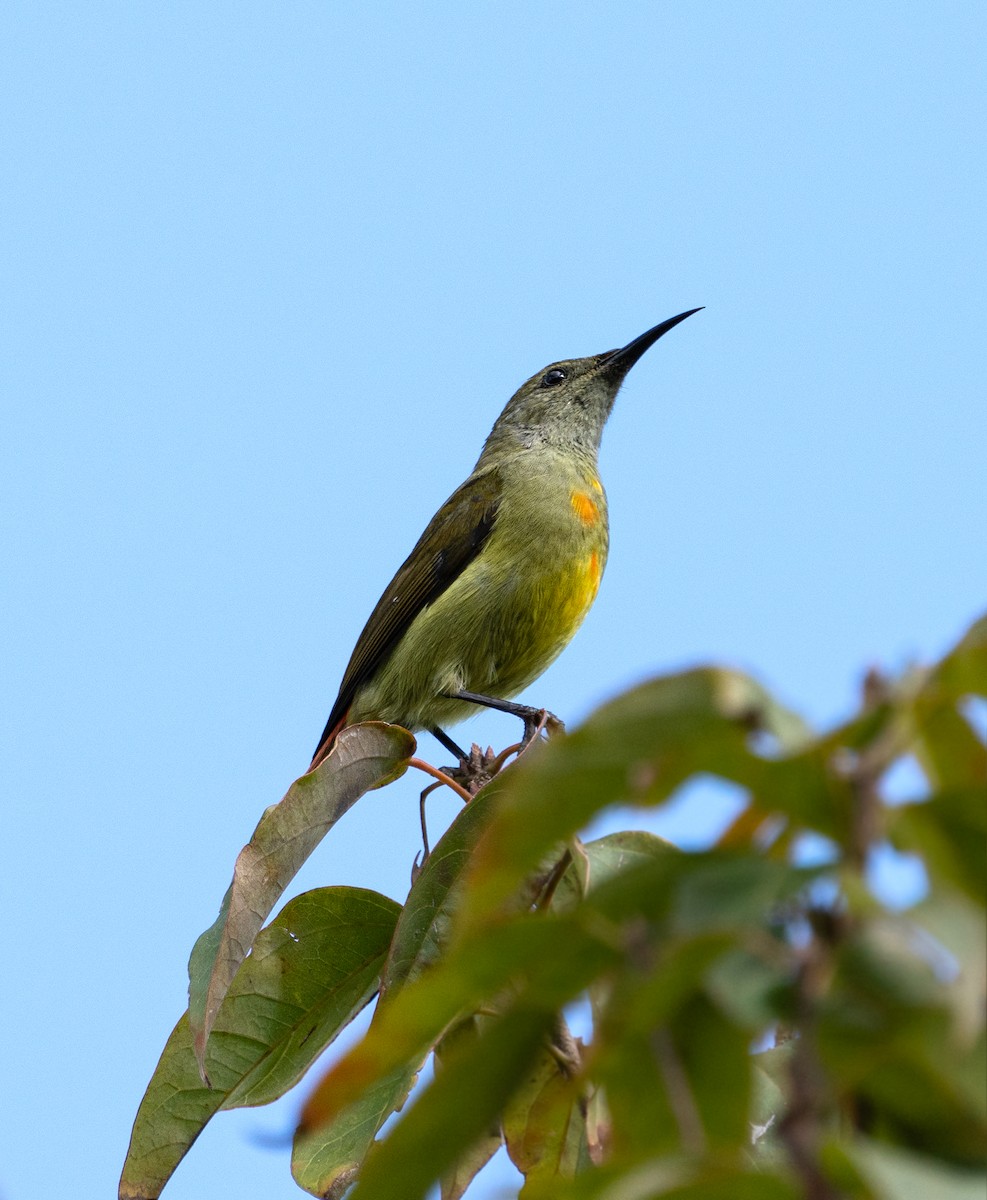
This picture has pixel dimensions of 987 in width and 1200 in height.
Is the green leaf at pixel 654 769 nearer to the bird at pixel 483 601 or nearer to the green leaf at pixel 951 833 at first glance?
the green leaf at pixel 951 833

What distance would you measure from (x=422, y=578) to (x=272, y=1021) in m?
3.39

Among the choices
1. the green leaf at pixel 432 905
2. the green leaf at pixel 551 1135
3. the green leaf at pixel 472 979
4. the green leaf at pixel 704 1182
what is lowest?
the green leaf at pixel 704 1182

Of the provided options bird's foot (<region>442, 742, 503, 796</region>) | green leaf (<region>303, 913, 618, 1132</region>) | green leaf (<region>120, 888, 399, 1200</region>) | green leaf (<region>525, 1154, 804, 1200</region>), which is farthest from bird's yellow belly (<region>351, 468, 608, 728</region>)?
green leaf (<region>525, 1154, 804, 1200</region>)

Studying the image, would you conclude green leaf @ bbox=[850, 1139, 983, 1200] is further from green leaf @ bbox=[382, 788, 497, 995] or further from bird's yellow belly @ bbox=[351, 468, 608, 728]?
bird's yellow belly @ bbox=[351, 468, 608, 728]

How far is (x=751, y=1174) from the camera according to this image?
0.73 meters

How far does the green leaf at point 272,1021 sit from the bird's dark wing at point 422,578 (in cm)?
298

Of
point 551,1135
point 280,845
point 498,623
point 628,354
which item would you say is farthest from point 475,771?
point 628,354

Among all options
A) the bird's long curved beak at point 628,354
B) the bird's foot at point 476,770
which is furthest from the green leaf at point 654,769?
the bird's long curved beak at point 628,354

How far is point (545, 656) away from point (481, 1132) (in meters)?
4.67

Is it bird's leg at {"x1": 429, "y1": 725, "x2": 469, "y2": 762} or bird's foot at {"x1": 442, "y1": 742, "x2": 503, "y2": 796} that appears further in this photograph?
bird's leg at {"x1": 429, "y1": 725, "x2": 469, "y2": 762}

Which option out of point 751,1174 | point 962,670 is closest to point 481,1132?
point 751,1174

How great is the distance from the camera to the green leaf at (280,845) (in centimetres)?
235

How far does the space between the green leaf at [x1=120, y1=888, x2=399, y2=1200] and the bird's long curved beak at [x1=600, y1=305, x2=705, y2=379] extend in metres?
4.59

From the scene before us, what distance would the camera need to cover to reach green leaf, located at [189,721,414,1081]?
7.71 ft
